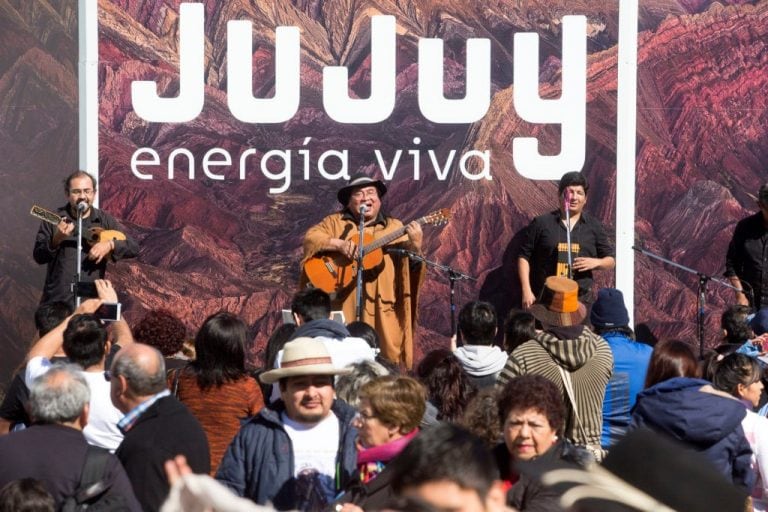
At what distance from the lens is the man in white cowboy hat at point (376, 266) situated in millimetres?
10336

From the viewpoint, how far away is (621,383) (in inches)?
273

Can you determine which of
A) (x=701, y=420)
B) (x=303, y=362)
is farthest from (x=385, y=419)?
(x=701, y=420)

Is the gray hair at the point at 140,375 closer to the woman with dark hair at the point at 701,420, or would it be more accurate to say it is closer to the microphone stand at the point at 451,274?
the woman with dark hair at the point at 701,420

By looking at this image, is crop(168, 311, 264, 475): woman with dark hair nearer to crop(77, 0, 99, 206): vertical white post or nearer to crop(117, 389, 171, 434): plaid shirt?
crop(117, 389, 171, 434): plaid shirt

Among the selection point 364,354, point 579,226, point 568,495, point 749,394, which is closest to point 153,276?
point 579,226

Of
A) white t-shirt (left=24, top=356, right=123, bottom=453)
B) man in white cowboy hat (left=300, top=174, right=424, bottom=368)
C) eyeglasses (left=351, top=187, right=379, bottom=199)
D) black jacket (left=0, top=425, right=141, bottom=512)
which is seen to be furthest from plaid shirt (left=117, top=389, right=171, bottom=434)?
eyeglasses (left=351, top=187, right=379, bottom=199)

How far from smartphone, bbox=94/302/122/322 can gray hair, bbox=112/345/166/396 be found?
116 inches

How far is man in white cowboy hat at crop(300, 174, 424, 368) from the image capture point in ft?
33.9

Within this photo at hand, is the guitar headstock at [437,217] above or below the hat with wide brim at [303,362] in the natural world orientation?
above

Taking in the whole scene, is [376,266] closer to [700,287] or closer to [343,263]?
[343,263]

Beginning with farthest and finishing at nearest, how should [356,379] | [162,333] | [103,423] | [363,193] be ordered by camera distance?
[363,193] → [162,333] → [356,379] → [103,423]

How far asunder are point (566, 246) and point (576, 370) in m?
3.99

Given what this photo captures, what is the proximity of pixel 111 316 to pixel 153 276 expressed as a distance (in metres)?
2.62

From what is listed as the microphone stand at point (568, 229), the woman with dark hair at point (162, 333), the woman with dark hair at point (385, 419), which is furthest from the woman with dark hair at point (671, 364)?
the microphone stand at point (568, 229)
